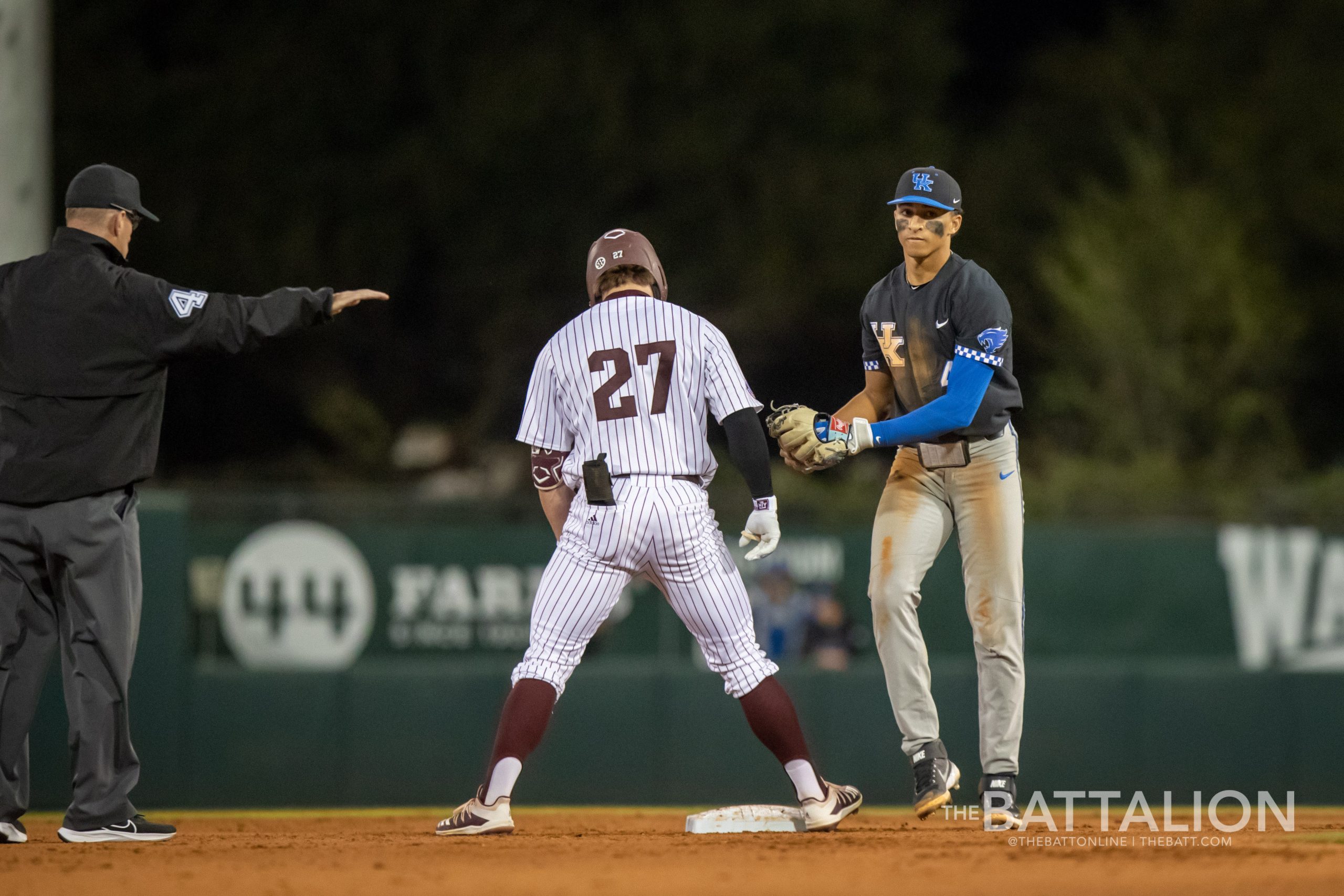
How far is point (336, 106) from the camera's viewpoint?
2617 cm

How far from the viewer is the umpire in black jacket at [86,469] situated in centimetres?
561

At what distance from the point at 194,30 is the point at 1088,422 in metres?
14.3

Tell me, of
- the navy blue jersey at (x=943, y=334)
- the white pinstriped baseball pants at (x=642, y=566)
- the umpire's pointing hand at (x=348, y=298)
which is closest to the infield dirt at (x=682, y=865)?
the white pinstriped baseball pants at (x=642, y=566)

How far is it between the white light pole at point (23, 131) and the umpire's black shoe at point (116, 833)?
437 cm

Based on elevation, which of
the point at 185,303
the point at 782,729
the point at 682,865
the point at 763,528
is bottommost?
the point at 682,865

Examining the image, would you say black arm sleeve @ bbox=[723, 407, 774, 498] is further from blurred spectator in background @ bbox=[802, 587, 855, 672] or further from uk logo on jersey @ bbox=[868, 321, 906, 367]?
blurred spectator in background @ bbox=[802, 587, 855, 672]

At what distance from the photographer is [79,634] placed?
5633mm

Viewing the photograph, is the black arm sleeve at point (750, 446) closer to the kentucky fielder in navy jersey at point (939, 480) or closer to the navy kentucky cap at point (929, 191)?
the kentucky fielder in navy jersey at point (939, 480)

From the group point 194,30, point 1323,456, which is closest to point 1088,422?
point 1323,456

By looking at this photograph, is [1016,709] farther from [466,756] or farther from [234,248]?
[234,248]

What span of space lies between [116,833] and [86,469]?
1.20 m

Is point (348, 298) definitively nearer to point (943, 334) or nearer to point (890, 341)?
point (890, 341)

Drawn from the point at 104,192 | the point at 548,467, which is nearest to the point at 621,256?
the point at 548,467

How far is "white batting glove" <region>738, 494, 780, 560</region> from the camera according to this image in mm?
5875
